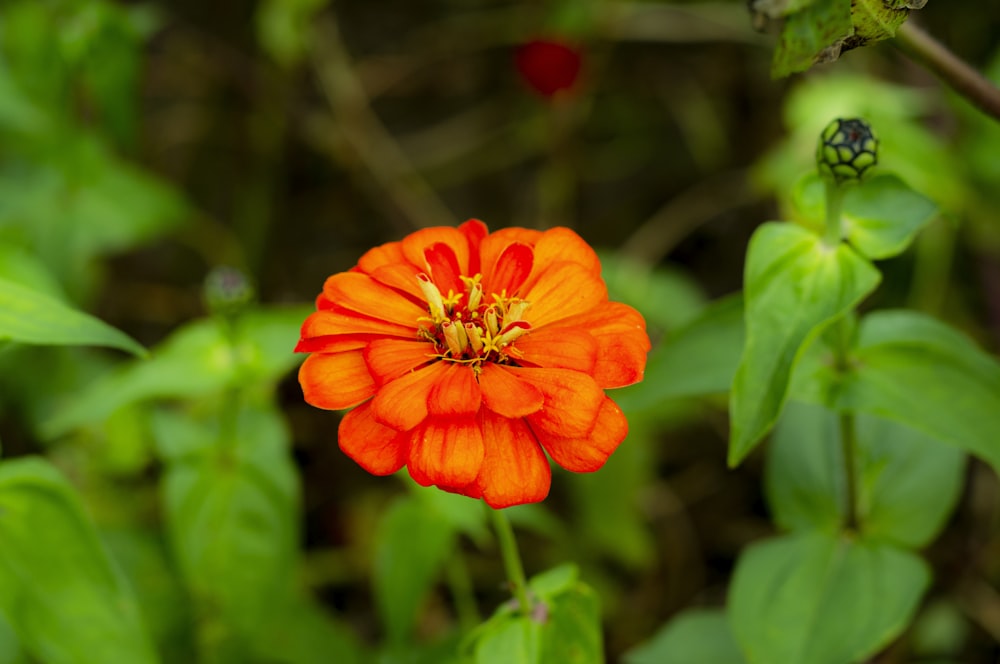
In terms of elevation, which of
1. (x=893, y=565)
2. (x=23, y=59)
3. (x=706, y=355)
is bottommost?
(x=893, y=565)

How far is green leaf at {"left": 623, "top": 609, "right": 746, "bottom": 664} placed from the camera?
88 cm

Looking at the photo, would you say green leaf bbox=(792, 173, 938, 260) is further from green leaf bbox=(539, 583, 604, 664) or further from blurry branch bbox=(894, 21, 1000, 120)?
green leaf bbox=(539, 583, 604, 664)

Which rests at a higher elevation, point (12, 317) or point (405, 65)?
point (405, 65)

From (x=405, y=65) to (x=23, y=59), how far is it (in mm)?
654

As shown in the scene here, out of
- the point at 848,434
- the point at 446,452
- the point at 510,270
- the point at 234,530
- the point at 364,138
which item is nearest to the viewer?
the point at 446,452

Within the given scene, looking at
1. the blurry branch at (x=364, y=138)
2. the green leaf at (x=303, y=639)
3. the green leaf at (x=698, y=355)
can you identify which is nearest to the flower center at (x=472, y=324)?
the green leaf at (x=698, y=355)

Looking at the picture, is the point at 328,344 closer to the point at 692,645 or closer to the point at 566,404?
the point at 566,404

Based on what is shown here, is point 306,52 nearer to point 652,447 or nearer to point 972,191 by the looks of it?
point 652,447

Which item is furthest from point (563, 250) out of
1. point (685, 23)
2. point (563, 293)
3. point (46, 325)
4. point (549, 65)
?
point (685, 23)

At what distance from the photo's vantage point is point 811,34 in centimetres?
58

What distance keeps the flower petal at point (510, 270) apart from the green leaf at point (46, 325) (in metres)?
0.24

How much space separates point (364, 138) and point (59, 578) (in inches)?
39.5

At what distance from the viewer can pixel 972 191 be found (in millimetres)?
1191

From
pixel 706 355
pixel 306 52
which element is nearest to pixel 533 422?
pixel 706 355
